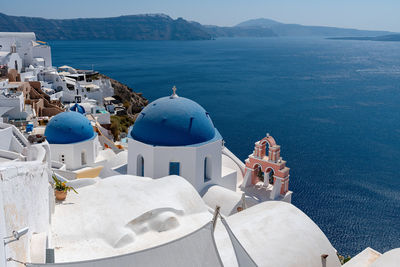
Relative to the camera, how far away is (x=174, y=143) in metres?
14.0

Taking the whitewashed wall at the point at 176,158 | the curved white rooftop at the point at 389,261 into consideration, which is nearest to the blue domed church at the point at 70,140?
the whitewashed wall at the point at 176,158

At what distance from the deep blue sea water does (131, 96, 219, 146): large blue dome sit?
13162 mm

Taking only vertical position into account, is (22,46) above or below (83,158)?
above

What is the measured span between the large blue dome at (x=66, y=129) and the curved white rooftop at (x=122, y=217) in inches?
300

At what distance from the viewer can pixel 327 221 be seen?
25.0m

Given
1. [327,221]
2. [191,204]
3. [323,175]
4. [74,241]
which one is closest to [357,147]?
[323,175]

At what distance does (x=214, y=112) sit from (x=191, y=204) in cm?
4272

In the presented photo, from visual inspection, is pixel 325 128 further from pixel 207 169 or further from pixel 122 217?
pixel 122 217

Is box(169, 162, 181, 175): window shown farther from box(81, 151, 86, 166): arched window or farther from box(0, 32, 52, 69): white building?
box(0, 32, 52, 69): white building

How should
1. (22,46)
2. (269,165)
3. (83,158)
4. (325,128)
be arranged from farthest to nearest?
(22,46), (325,128), (83,158), (269,165)

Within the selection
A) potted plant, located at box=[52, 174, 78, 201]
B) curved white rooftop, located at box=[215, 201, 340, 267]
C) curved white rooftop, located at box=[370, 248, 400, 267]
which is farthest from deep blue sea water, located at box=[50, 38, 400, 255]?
potted plant, located at box=[52, 174, 78, 201]

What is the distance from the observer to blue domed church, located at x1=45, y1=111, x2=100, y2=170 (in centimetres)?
1838

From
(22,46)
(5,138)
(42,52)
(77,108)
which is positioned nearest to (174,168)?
(5,138)

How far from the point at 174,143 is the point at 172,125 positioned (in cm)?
67
